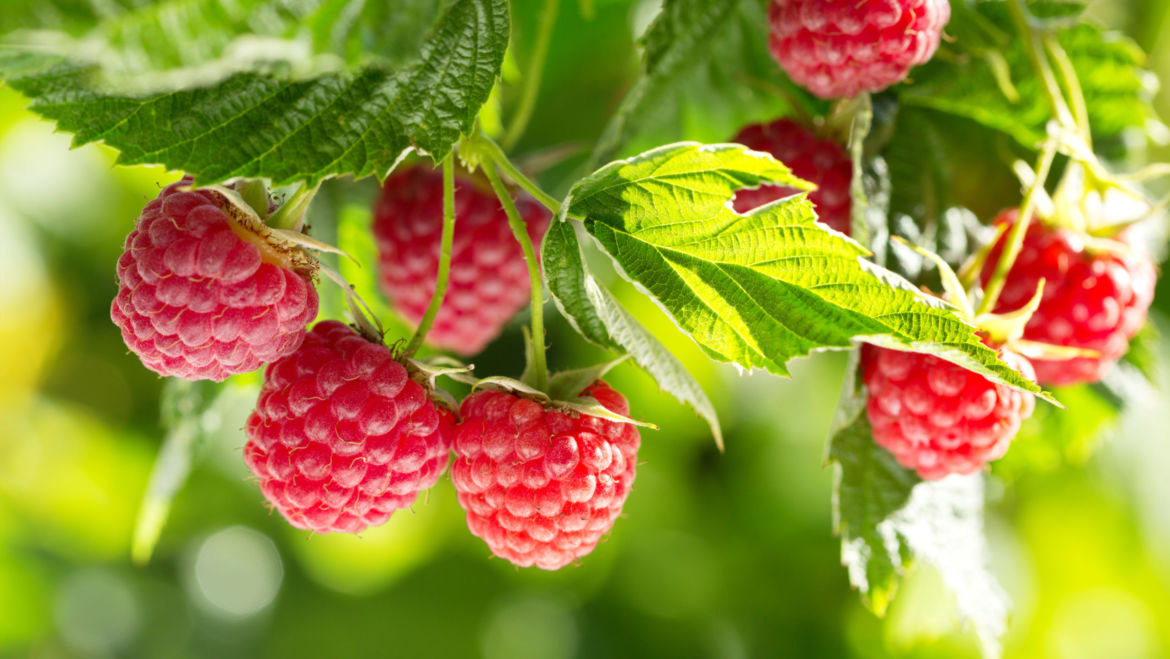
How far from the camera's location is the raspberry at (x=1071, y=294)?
0.82 metres

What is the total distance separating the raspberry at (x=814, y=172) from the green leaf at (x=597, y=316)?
181 millimetres

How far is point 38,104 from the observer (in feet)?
1.82

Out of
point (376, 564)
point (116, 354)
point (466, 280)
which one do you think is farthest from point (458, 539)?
point (466, 280)

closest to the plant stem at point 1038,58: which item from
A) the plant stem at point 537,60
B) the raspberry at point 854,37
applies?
the raspberry at point 854,37

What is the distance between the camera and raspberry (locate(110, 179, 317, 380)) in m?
0.61

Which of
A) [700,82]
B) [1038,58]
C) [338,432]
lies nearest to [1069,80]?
[1038,58]

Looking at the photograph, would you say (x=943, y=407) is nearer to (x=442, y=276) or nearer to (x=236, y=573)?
(x=442, y=276)

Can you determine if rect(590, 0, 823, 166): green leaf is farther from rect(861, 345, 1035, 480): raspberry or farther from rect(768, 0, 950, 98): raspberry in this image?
rect(861, 345, 1035, 480): raspberry

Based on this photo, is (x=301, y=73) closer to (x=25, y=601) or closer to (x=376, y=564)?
(x=376, y=564)

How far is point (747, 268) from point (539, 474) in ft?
0.72

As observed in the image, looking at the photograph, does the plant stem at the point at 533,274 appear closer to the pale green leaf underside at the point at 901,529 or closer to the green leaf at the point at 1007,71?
the pale green leaf underside at the point at 901,529

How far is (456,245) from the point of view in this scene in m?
1.03

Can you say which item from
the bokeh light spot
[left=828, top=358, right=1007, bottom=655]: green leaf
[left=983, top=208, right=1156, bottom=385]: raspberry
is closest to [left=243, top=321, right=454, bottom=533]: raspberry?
[left=828, top=358, right=1007, bottom=655]: green leaf

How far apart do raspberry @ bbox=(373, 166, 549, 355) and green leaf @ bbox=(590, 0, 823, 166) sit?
20cm
